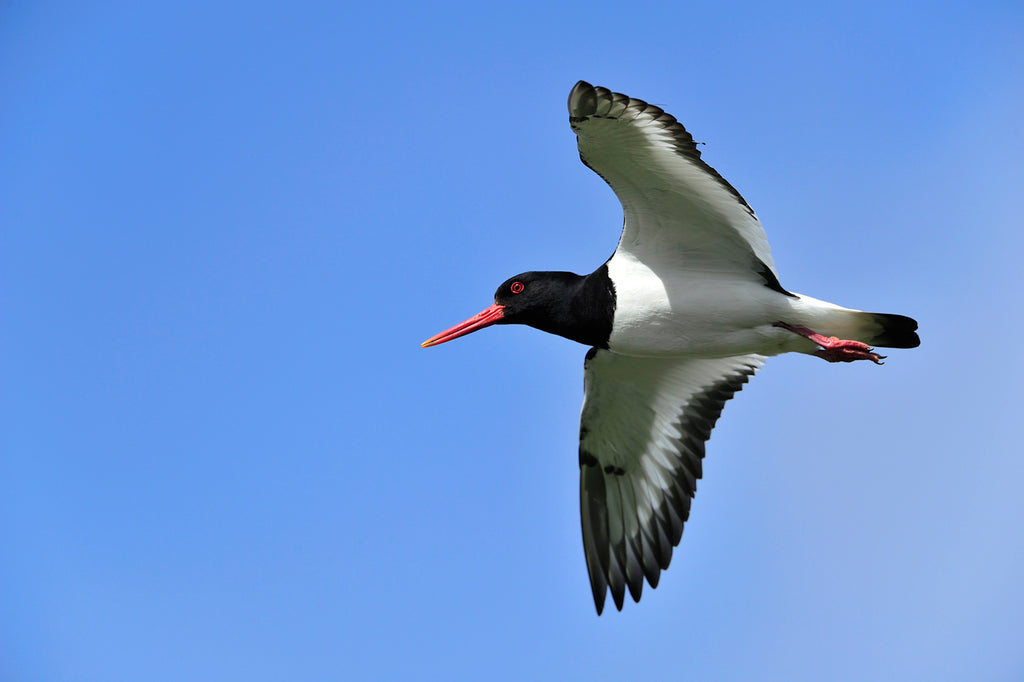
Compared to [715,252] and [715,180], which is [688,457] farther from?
[715,180]

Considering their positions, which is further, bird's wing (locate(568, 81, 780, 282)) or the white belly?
the white belly

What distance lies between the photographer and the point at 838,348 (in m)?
8.40

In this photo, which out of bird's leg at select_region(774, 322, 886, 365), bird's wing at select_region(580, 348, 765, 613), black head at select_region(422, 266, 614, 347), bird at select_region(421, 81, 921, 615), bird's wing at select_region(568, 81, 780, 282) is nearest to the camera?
bird's wing at select_region(568, 81, 780, 282)

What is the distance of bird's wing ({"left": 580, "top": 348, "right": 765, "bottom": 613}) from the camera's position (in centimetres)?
956

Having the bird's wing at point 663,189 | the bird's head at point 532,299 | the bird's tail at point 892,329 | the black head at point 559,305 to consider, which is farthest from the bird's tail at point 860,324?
the bird's head at point 532,299

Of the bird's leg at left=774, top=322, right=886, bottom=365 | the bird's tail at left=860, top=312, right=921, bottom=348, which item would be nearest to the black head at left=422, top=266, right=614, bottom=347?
the bird's leg at left=774, top=322, right=886, bottom=365

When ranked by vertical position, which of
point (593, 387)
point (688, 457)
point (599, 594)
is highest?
point (593, 387)

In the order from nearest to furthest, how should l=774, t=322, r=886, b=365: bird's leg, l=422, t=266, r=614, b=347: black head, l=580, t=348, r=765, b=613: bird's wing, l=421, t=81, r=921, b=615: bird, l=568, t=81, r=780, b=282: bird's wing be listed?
1. l=568, t=81, r=780, b=282: bird's wing
2. l=421, t=81, r=921, b=615: bird
3. l=774, t=322, r=886, b=365: bird's leg
4. l=422, t=266, r=614, b=347: black head
5. l=580, t=348, r=765, b=613: bird's wing

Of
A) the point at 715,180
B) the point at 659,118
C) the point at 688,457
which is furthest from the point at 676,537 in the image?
the point at 659,118

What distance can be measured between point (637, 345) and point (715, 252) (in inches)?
42.5

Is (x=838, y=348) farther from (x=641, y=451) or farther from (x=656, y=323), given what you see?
(x=641, y=451)

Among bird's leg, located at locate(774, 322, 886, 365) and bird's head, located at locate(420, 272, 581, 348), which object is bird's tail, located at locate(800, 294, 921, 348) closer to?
bird's leg, located at locate(774, 322, 886, 365)

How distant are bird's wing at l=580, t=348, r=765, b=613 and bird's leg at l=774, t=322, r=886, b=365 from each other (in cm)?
112

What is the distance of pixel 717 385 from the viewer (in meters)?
9.90
